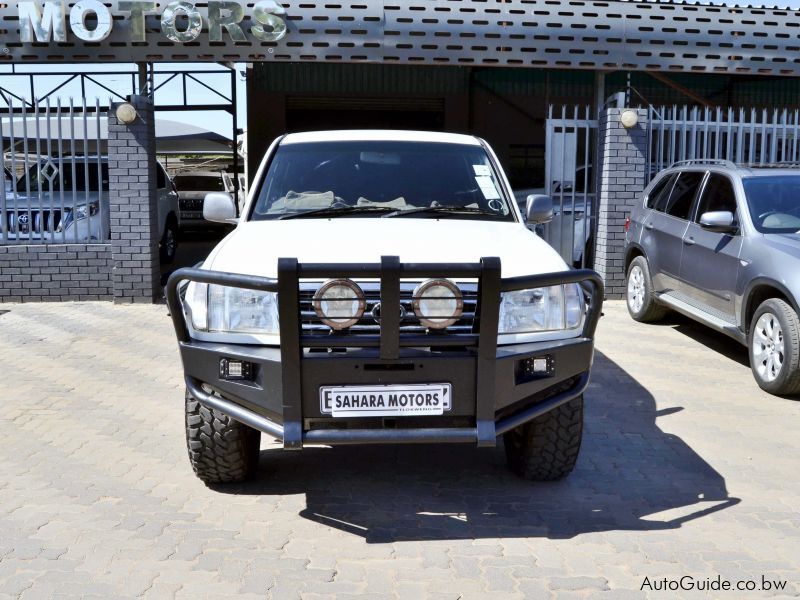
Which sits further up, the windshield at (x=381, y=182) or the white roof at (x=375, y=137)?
the white roof at (x=375, y=137)

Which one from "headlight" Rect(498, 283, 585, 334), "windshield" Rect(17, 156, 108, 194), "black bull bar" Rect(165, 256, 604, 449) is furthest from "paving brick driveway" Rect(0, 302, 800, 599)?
"windshield" Rect(17, 156, 108, 194)

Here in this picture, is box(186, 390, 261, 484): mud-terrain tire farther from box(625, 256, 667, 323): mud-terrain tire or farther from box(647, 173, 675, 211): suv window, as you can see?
box(647, 173, 675, 211): suv window

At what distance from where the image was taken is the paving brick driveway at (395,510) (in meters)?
3.57

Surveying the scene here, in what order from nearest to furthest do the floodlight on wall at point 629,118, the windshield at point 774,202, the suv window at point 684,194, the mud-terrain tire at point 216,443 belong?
the mud-terrain tire at point 216,443
the windshield at point 774,202
the suv window at point 684,194
the floodlight on wall at point 629,118

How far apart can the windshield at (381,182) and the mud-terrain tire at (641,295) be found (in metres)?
3.94

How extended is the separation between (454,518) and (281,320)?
1326 mm

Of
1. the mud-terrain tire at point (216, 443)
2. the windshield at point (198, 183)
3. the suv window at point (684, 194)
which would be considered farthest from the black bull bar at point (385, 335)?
the windshield at point (198, 183)

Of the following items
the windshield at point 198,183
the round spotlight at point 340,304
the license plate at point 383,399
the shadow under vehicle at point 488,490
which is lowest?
the windshield at point 198,183

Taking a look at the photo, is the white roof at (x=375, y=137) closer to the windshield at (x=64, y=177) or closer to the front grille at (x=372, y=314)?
the front grille at (x=372, y=314)

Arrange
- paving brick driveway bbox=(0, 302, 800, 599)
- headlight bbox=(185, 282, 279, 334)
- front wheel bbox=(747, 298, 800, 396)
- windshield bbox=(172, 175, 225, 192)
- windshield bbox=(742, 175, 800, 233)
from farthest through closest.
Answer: windshield bbox=(172, 175, 225, 192), windshield bbox=(742, 175, 800, 233), front wheel bbox=(747, 298, 800, 396), headlight bbox=(185, 282, 279, 334), paving brick driveway bbox=(0, 302, 800, 599)

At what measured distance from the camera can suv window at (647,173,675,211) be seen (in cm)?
880

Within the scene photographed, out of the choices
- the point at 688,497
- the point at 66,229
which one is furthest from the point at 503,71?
the point at 688,497

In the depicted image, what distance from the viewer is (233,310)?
157 inches

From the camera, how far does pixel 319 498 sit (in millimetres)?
4453
